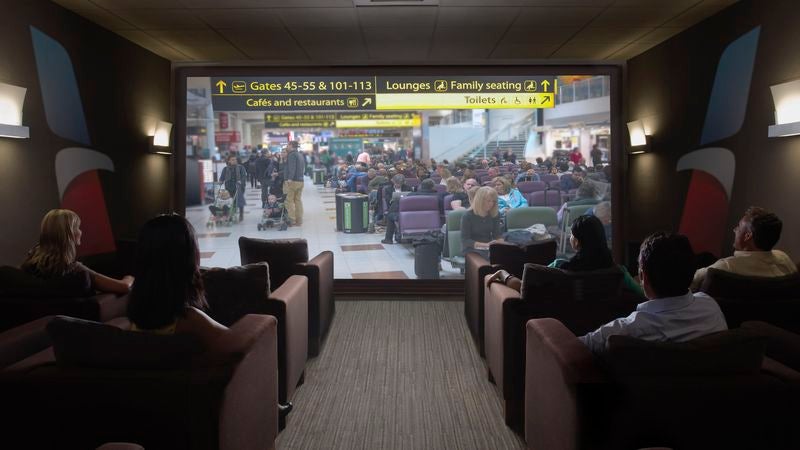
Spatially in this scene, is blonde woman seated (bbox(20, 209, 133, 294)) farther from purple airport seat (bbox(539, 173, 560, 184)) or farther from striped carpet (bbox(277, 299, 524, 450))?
purple airport seat (bbox(539, 173, 560, 184))

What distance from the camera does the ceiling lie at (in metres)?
4.61

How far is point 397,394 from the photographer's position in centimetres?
338

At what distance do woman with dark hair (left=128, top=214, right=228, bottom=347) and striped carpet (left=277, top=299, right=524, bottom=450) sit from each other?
1151 mm

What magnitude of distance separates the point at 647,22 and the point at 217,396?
4932 mm

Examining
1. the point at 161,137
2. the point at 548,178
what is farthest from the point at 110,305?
the point at 548,178

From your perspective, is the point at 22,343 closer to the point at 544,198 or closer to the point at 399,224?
the point at 399,224

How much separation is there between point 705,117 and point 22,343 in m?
5.21

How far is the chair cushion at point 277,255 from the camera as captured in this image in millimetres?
4133

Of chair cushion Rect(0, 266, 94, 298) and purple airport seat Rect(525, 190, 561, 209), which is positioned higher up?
purple airport seat Rect(525, 190, 561, 209)

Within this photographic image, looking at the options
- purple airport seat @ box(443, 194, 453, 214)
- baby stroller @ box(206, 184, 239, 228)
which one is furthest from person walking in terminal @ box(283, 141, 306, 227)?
purple airport seat @ box(443, 194, 453, 214)

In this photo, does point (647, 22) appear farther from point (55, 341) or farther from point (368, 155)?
point (55, 341)

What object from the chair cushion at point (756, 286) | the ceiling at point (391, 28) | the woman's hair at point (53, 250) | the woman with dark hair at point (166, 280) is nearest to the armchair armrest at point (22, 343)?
the woman's hair at point (53, 250)

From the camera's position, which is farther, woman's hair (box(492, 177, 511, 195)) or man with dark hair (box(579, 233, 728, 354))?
woman's hair (box(492, 177, 511, 195))

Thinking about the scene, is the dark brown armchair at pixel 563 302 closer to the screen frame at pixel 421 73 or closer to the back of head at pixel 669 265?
the back of head at pixel 669 265
